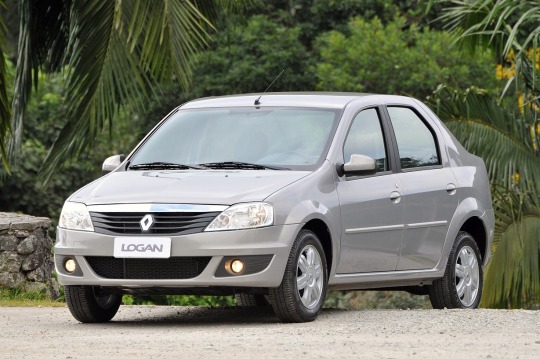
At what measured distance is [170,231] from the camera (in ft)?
30.4

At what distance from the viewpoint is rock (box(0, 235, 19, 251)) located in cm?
1307

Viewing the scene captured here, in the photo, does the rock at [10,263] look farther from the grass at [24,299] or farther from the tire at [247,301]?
the tire at [247,301]

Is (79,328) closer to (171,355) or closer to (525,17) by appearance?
(171,355)

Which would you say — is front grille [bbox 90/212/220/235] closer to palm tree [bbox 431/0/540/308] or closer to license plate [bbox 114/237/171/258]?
license plate [bbox 114/237/171/258]

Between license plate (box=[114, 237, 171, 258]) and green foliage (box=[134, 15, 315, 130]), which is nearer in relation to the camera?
license plate (box=[114, 237, 171, 258])

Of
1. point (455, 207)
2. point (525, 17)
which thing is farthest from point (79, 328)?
point (525, 17)

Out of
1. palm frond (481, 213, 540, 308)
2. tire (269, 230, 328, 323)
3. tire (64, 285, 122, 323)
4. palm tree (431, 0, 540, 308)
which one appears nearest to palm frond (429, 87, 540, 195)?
palm tree (431, 0, 540, 308)

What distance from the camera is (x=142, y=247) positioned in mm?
9273

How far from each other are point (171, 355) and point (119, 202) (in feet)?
6.41

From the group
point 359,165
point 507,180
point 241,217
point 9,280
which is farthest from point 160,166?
point 507,180

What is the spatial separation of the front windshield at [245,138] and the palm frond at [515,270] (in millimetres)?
4423

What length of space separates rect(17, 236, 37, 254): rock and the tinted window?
3.82 meters

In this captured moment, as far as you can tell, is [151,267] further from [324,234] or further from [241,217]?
[324,234]

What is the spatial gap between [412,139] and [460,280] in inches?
47.1
